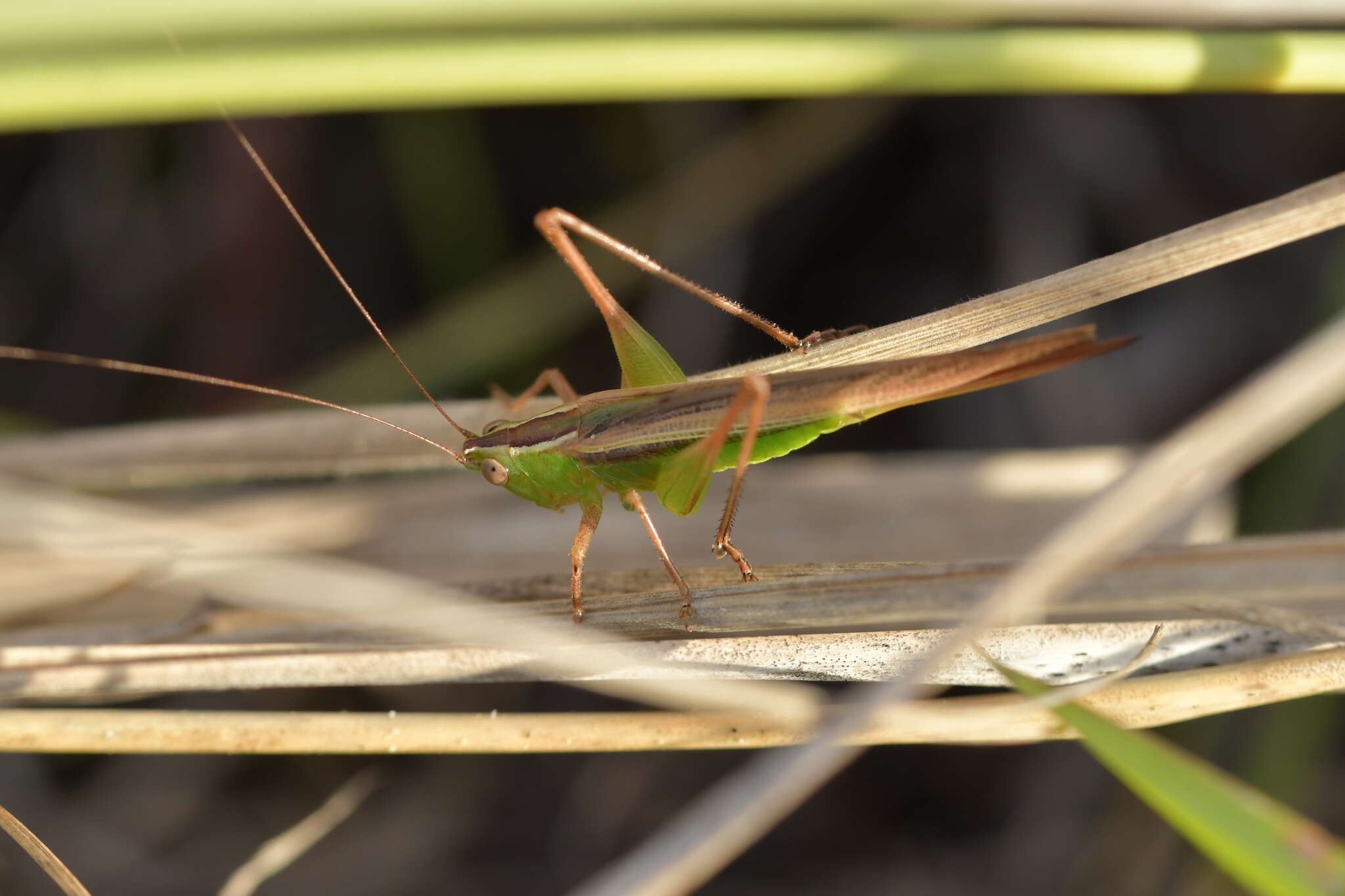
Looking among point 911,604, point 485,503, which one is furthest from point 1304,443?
point 485,503

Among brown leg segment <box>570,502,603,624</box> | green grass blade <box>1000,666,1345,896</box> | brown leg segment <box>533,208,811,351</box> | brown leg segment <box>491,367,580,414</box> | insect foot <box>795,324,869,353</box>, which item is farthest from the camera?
brown leg segment <box>491,367,580,414</box>

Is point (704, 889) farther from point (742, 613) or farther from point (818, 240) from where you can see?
point (818, 240)

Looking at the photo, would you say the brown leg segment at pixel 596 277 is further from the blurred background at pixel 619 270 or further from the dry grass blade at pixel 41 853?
the dry grass blade at pixel 41 853

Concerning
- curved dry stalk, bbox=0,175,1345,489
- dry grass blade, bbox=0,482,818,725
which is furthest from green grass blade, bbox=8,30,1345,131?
dry grass blade, bbox=0,482,818,725

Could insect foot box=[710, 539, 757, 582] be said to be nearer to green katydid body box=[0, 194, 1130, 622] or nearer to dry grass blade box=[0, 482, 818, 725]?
green katydid body box=[0, 194, 1130, 622]

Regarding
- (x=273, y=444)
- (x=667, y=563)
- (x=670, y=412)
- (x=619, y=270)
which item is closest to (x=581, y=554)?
(x=667, y=563)

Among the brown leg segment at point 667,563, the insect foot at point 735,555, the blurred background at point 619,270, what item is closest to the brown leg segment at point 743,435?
the insect foot at point 735,555

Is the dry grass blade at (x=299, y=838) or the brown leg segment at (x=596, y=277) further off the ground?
the brown leg segment at (x=596, y=277)
